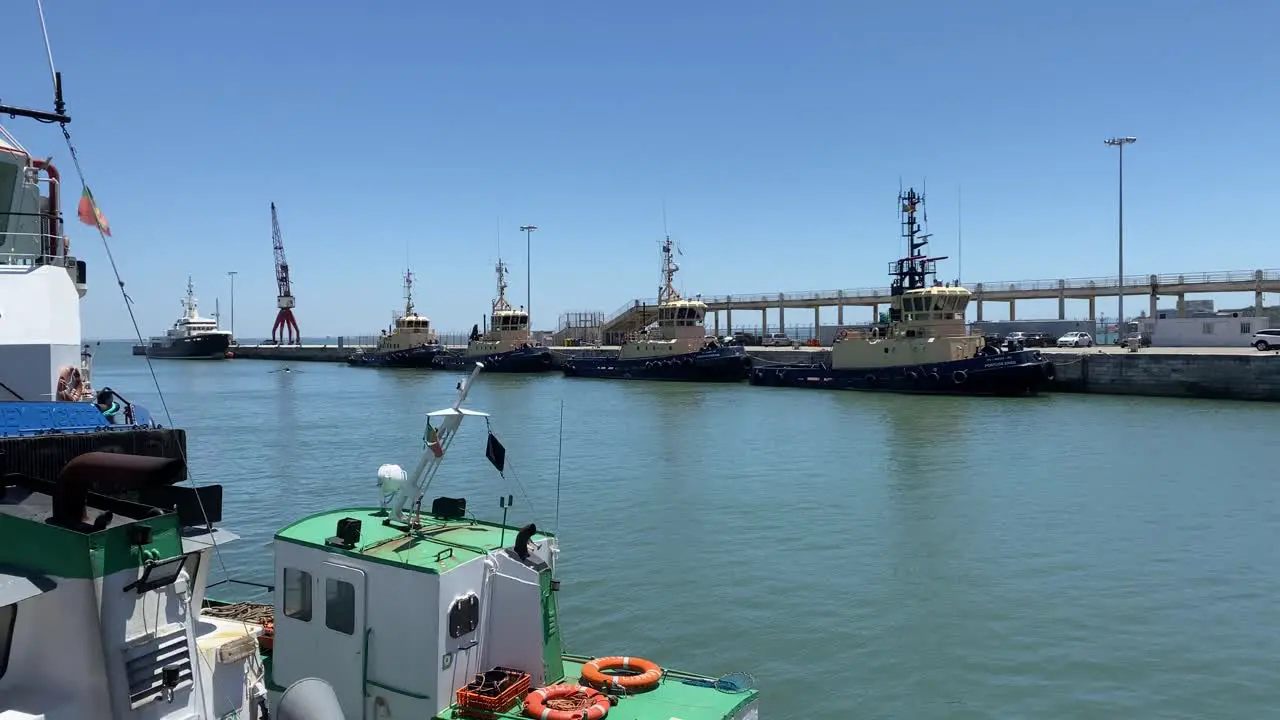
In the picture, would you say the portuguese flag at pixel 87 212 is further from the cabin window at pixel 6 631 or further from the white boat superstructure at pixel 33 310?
the cabin window at pixel 6 631

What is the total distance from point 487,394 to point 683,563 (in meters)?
45.6

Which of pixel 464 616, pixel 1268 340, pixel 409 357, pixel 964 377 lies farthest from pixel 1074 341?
pixel 464 616

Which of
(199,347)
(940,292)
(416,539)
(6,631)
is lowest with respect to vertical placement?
(416,539)

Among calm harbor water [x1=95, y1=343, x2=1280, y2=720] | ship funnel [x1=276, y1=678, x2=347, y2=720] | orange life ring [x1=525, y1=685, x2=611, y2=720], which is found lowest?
calm harbor water [x1=95, y1=343, x2=1280, y2=720]

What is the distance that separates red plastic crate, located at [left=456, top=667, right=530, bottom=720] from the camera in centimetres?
718

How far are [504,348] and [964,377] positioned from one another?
4732cm

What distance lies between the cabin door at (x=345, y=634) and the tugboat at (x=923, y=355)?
45774 mm

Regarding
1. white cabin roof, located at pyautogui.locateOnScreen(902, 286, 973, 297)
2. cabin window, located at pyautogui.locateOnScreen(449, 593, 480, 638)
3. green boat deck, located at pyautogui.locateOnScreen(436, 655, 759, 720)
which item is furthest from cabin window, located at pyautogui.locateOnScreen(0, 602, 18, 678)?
white cabin roof, located at pyautogui.locateOnScreen(902, 286, 973, 297)

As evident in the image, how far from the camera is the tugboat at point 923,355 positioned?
47.8m

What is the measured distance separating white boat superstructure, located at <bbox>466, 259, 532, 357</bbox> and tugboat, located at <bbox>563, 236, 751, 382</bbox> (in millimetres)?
9837

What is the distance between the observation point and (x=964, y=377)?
4853 cm

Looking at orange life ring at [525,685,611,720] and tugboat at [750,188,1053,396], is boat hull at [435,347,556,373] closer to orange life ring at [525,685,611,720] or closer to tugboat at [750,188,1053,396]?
tugboat at [750,188,1053,396]

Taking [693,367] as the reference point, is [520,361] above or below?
above

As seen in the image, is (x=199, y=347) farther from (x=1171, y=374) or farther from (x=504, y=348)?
(x=1171, y=374)
